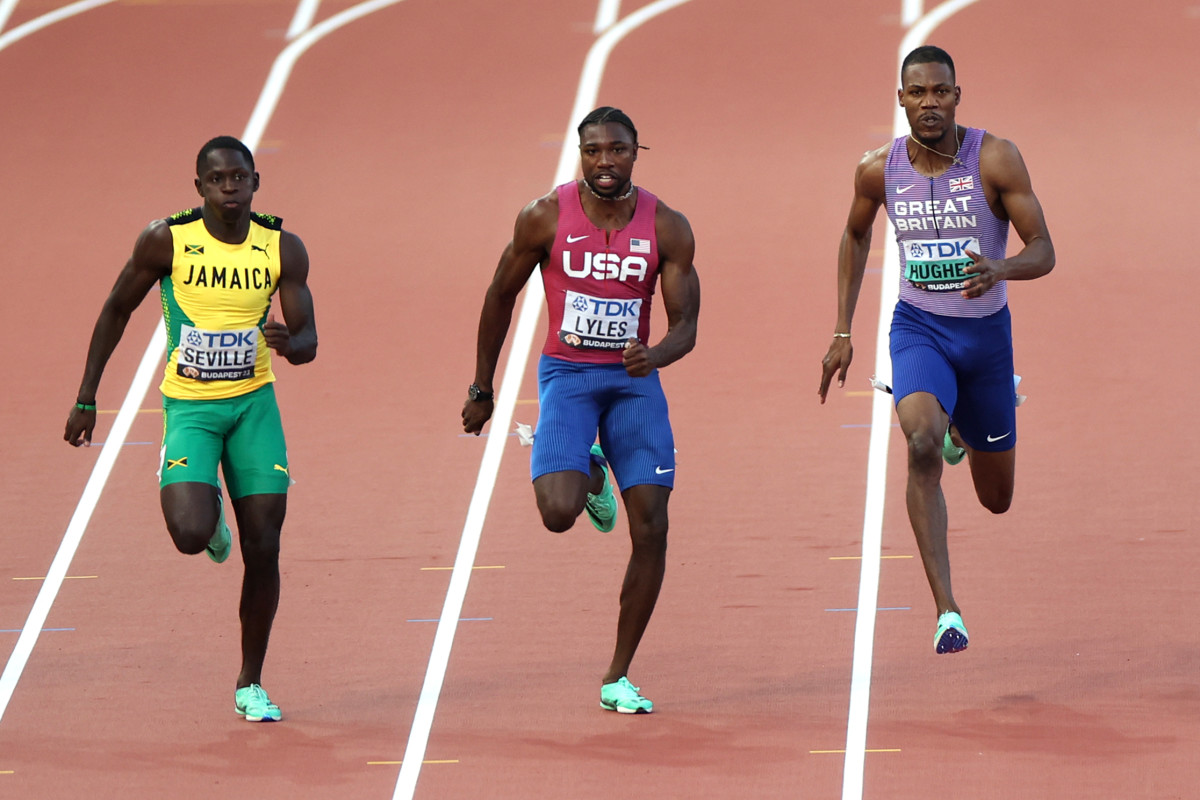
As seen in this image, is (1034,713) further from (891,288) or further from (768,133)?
(768,133)

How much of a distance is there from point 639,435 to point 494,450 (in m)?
3.10

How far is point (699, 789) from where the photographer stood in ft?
20.0

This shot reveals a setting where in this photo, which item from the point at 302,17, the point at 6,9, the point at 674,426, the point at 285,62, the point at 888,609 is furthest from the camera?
the point at 6,9

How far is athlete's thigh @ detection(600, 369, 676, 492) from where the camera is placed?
266 inches

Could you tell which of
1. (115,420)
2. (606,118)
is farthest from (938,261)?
(115,420)

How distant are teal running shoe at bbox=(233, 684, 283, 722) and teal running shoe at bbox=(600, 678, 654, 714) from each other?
46.1 inches

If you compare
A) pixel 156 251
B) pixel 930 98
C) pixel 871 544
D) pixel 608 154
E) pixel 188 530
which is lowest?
pixel 188 530

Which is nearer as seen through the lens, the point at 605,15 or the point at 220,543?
the point at 220,543

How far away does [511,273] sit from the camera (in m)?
6.88

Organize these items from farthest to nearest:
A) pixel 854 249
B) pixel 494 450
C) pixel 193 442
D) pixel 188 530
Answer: pixel 494 450, pixel 854 249, pixel 193 442, pixel 188 530

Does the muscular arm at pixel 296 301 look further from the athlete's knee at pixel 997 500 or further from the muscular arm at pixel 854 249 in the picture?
the athlete's knee at pixel 997 500

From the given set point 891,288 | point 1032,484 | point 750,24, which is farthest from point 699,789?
point 750,24

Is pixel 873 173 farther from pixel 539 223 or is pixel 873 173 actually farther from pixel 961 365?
pixel 539 223

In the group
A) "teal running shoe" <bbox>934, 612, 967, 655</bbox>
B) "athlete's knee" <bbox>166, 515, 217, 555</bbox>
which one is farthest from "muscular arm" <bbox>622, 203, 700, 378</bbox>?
"athlete's knee" <bbox>166, 515, 217, 555</bbox>
